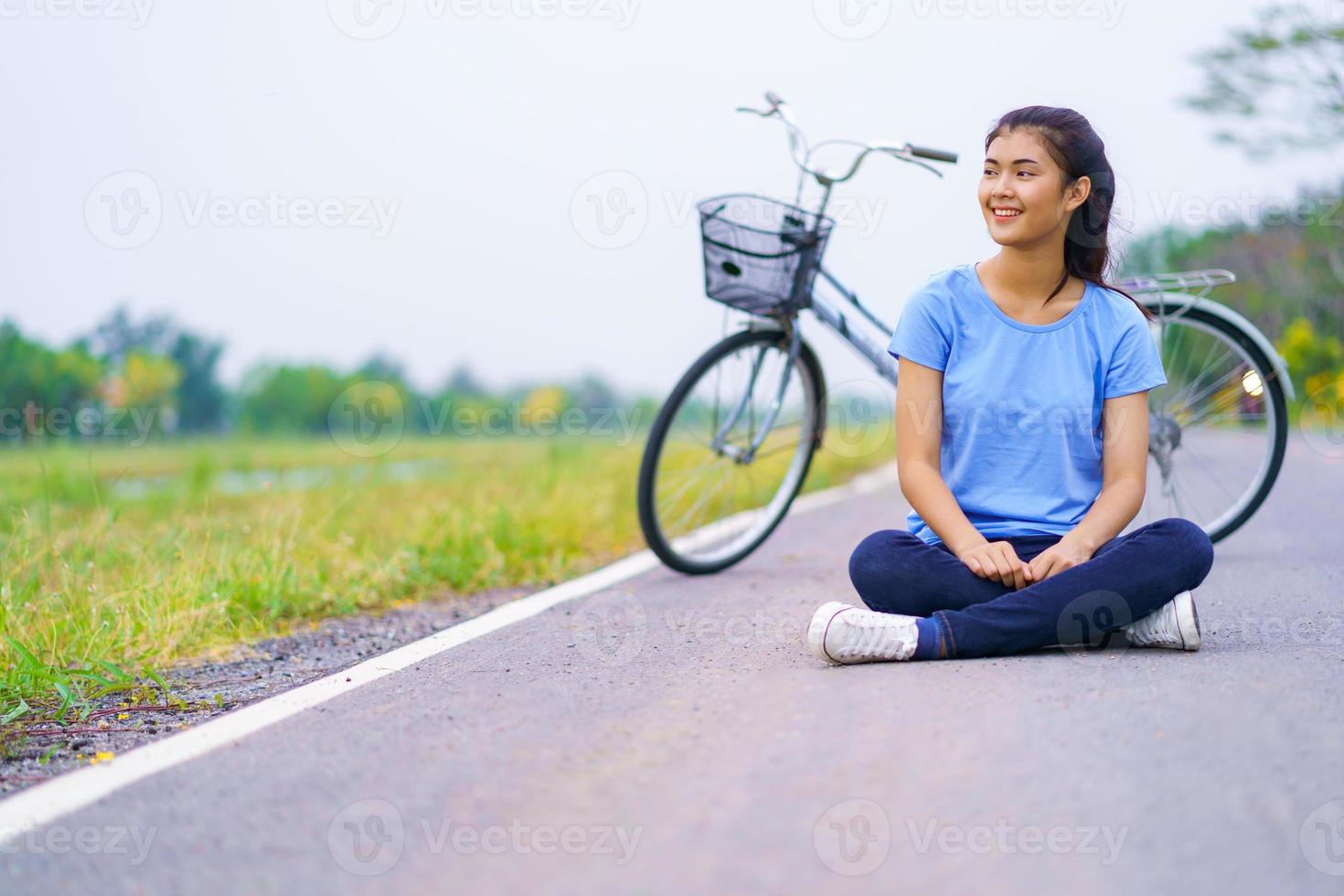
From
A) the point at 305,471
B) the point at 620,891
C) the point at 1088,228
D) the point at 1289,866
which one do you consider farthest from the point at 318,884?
the point at 305,471

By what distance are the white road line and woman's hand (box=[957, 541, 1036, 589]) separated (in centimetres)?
133

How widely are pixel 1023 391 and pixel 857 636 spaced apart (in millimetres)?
792

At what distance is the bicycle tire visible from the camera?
14.3 ft

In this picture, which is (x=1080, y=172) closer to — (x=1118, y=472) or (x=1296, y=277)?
(x=1118, y=472)

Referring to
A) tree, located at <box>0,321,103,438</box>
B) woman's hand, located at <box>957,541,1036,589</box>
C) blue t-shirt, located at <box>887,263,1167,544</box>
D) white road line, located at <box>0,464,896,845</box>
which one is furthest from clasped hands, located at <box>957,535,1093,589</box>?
tree, located at <box>0,321,103,438</box>

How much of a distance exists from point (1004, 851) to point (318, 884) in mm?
916

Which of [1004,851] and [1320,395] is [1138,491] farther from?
[1320,395]

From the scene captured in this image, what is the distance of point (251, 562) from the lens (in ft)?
13.4

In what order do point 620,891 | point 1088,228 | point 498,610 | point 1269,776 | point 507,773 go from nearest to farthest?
point 620,891
point 1269,776
point 507,773
point 1088,228
point 498,610

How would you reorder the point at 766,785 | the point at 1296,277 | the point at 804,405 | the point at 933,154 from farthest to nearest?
the point at 1296,277, the point at 804,405, the point at 933,154, the point at 766,785

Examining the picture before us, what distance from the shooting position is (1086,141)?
2992 mm

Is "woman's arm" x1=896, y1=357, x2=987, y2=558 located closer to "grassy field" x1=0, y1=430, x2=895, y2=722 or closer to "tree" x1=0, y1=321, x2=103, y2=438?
"grassy field" x1=0, y1=430, x2=895, y2=722

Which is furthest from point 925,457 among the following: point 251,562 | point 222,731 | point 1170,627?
point 251,562

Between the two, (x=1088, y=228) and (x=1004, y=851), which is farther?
(x=1088, y=228)
